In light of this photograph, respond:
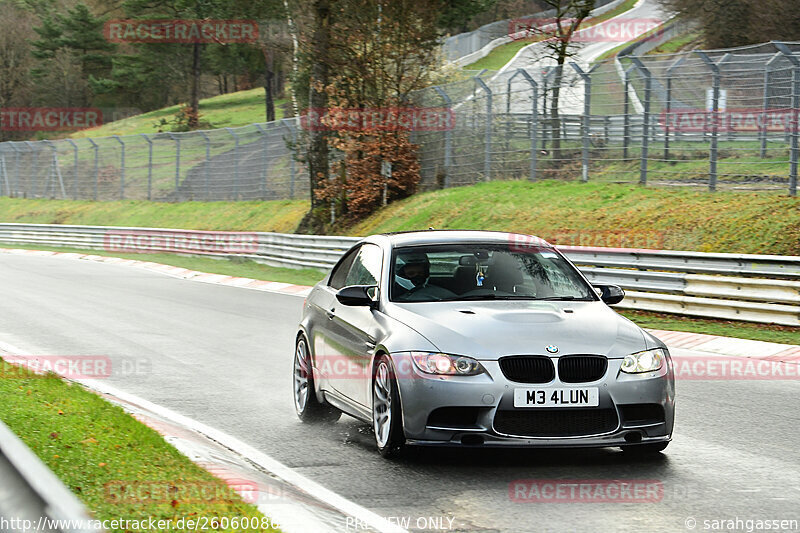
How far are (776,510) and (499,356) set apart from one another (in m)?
1.77

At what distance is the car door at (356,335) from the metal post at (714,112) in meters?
14.4

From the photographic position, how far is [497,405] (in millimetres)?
6637

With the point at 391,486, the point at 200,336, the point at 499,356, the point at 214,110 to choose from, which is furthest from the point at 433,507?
the point at 214,110

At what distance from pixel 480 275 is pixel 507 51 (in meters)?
68.8

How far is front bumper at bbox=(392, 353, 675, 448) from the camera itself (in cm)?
665

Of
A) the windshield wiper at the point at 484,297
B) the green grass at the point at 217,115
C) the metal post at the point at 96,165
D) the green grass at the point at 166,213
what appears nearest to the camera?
the windshield wiper at the point at 484,297

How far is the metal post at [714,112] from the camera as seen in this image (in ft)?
71.0
